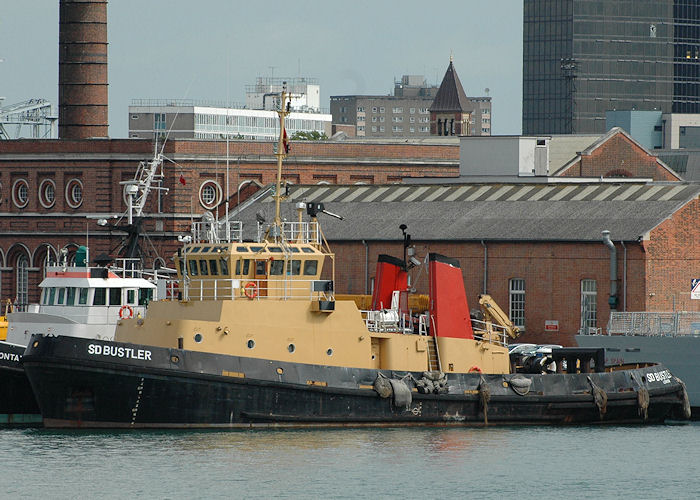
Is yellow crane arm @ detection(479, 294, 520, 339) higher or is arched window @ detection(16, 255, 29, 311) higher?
arched window @ detection(16, 255, 29, 311)

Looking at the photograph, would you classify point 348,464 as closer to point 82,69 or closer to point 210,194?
point 210,194

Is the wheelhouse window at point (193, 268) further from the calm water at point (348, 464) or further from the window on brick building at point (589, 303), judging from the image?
the window on brick building at point (589, 303)

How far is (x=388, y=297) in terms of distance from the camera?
4209 centimetres

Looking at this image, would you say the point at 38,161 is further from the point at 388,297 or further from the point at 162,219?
the point at 388,297

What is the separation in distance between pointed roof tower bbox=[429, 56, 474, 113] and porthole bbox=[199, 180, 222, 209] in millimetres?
81493

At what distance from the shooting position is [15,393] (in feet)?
135

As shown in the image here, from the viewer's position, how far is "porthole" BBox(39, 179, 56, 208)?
73.3m

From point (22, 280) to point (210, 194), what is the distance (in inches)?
353

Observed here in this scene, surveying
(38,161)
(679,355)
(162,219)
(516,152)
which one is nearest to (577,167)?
(516,152)

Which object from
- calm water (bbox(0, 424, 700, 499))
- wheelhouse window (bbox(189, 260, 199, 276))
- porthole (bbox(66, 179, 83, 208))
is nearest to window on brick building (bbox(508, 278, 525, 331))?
calm water (bbox(0, 424, 700, 499))

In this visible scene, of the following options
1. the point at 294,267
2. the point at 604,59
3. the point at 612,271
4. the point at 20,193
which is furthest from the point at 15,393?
the point at 604,59

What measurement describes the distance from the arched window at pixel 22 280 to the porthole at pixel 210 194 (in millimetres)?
8194

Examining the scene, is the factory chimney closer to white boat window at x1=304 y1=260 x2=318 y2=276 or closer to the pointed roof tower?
white boat window at x1=304 y1=260 x2=318 y2=276

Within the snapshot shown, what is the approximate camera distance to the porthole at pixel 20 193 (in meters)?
73.9
